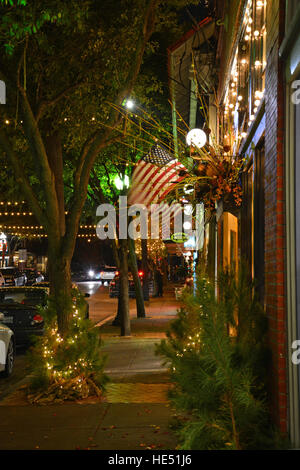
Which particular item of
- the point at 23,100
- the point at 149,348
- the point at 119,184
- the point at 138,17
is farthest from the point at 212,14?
the point at 149,348

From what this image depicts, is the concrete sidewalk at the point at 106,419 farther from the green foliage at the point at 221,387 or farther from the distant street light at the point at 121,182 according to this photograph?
the distant street light at the point at 121,182

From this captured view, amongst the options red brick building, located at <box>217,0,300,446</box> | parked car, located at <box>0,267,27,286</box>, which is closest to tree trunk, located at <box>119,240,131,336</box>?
red brick building, located at <box>217,0,300,446</box>

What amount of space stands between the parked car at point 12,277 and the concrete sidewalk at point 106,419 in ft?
112

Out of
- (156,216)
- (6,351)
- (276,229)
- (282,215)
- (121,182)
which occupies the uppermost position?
(121,182)

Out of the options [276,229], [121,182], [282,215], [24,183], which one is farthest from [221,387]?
[121,182]

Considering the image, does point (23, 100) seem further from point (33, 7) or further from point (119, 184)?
point (119, 184)

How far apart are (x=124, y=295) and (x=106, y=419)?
1009 centimetres

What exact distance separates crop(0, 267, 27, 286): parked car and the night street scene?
27232 millimetres

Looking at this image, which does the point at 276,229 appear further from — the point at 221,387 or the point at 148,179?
the point at 148,179

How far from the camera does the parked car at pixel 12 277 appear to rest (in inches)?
1763

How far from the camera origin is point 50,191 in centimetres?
1002

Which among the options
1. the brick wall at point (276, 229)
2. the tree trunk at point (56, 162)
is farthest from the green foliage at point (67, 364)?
the brick wall at point (276, 229)

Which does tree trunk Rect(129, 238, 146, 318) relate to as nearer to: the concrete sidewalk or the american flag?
the american flag

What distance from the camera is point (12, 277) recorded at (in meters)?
45.4
